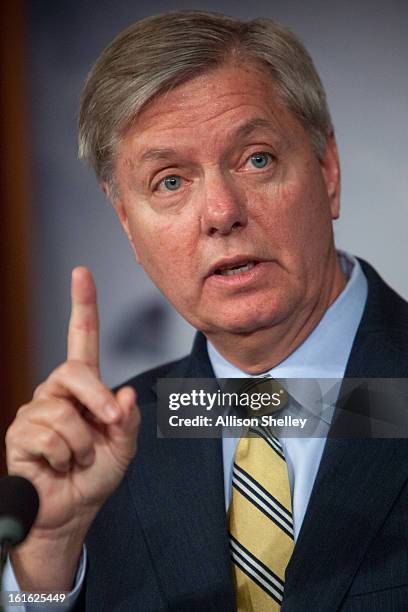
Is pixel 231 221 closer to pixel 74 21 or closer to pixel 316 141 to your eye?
pixel 316 141

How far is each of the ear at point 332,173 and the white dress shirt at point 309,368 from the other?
106 millimetres

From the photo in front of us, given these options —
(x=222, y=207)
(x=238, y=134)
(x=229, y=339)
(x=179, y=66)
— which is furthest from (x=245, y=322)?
(x=179, y=66)

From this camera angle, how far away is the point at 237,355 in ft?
4.86

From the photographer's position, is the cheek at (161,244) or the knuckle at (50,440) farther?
the cheek at (161,244)

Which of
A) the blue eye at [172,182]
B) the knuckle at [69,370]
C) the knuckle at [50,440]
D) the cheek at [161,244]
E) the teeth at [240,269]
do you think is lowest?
the knuckle at [50,440]

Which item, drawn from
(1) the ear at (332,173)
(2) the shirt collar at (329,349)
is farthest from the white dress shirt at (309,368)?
(1) the ear at (332,173)

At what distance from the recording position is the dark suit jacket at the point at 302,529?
1.23 metres

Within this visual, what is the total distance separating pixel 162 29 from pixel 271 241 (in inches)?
14.8

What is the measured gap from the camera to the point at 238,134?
1377 millimetres

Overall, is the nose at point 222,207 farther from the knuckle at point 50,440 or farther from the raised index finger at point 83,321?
the knuckle at point 50,440

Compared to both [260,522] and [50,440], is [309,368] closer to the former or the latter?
[260,522]

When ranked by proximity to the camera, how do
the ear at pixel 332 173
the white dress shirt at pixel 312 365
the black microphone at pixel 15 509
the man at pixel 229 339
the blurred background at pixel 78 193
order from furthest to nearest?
the blurred background at pixel 78 193
the ear at pixel 332 173
the white dress shirt at pixel 312 365
the man at pixel 229 339
the black microphone at pixel 15 509

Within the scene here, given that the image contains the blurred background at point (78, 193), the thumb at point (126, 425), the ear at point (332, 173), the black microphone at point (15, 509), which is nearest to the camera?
the black microphone at point (15, 509)

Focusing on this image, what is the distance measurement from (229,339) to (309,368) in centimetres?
14
